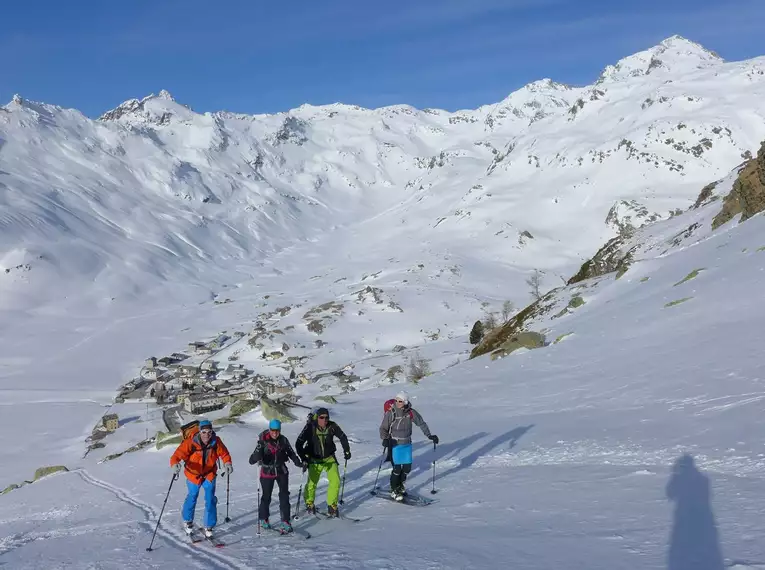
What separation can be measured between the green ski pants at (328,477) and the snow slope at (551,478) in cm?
46

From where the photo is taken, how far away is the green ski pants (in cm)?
1126

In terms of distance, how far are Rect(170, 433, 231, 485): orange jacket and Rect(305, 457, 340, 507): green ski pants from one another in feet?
5.61

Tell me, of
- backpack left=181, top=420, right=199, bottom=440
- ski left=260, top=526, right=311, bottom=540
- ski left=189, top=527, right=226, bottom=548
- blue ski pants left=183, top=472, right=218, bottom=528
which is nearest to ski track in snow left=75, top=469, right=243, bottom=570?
ski left=189, top=527, right=226, bottom=548

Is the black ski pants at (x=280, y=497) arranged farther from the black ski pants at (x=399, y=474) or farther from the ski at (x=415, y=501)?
the ski at (x=415, y=501)

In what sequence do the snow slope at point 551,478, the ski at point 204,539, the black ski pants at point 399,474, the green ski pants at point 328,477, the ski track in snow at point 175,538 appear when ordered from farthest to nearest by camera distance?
the black ski pants at point 399,474 → the green ski pants at point 328,477 → the ski at point 204,539 → the ski track in snow at point 175,538 → the snow slope at point 551,478

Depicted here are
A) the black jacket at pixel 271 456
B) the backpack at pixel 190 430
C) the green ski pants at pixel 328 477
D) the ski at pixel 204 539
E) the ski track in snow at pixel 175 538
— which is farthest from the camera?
the green ski pants at pixel 328 477

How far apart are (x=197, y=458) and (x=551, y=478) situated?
21.9 feet

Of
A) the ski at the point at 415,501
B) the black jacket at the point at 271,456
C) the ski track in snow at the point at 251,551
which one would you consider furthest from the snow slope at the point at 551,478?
the black jacket at the point at 271,456

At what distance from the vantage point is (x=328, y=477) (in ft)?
37.5

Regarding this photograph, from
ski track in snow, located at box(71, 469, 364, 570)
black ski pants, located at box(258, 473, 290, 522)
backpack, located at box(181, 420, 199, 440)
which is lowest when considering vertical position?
ski track in snow, located at box(71, 469, 364, 570)

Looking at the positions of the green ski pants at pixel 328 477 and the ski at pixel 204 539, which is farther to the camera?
the green ski pants at pixel 328 477

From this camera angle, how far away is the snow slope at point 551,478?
8219 millimetres

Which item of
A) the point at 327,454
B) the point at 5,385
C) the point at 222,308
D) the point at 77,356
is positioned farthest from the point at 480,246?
the point at 327,454

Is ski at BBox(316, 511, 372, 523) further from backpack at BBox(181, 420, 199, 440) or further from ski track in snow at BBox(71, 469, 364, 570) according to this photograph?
backpack at BBox(181, 420, 199, 440)
